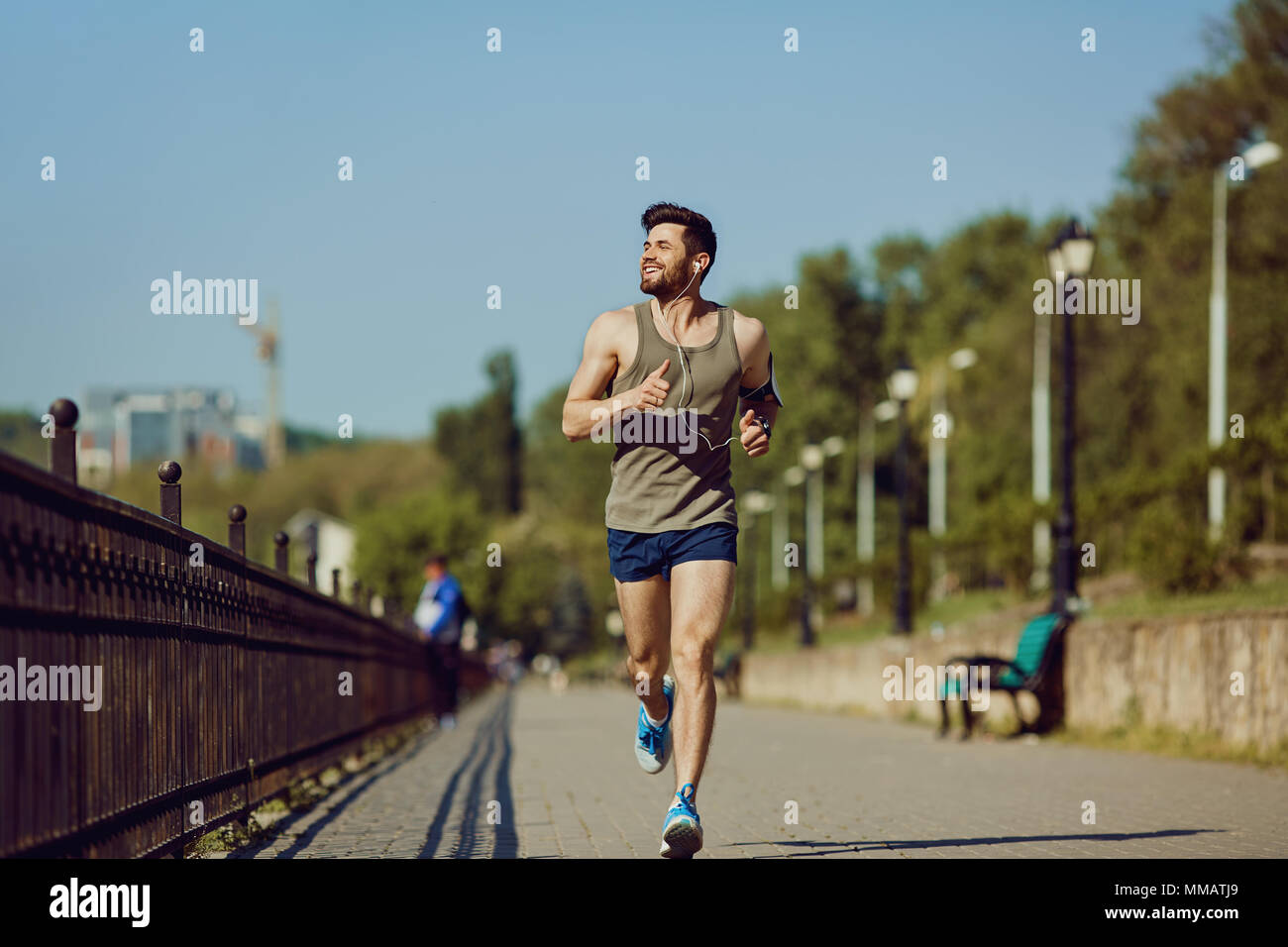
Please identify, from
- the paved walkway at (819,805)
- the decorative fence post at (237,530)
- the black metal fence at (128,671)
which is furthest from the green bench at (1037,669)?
the decorative fence post at (237,530)

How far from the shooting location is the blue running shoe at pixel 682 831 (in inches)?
253

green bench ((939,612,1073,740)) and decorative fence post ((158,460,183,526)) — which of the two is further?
green bench ((939,612,1073,740))

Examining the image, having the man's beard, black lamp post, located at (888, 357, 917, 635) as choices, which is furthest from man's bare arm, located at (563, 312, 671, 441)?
black lamp post, located at (888, 357, 917, 635)

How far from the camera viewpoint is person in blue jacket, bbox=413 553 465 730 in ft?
65.9

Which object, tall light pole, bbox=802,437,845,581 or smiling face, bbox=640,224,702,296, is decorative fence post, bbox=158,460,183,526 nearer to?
smiling face, bbox=640,224,702,296

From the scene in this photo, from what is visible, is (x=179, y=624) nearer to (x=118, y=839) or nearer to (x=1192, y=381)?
(x=118, y=839)

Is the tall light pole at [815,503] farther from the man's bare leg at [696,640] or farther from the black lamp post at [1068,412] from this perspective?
the man's bare leg at [696,640]

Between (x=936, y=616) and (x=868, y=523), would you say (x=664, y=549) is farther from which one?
(x=868, y=523)

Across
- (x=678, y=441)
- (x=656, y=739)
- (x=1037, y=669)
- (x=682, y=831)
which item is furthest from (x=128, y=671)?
(x=1037, y=669)

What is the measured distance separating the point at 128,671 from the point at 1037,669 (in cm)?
1131

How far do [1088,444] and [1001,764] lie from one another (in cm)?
4866

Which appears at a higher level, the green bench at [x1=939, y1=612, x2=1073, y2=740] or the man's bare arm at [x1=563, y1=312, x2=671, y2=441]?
the man's bare arm at [x1=563, y1=312, x2=671, y2=441]

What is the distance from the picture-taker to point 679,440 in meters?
6.72

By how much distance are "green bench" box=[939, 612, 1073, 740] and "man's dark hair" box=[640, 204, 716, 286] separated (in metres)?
9.41
